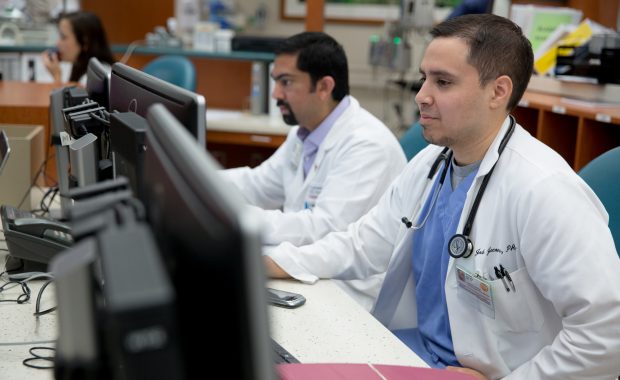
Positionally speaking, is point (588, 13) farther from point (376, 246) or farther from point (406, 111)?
point (376, 246)

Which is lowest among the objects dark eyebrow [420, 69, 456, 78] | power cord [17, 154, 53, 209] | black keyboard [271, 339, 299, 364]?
black keyboard [271, 339, 299, 364]

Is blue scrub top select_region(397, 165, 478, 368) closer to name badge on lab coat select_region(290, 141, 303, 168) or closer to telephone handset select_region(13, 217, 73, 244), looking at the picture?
telephone handset select_region(13, 217, 73, 244)

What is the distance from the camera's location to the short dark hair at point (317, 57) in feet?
8.50

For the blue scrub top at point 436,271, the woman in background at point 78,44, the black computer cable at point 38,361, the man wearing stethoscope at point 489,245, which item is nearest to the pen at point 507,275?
the man wearing stethoscope at point 489,245

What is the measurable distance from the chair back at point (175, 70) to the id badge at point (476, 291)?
2.68 metres

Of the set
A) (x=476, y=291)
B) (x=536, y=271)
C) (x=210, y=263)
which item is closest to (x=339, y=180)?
(x=476, y=291)

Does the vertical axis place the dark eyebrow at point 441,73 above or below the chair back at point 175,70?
above

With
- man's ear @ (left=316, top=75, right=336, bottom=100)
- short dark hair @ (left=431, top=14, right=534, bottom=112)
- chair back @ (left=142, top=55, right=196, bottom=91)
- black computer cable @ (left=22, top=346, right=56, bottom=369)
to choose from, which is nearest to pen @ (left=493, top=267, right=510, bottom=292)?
short dark hair @ (left=431, top=14, right=534, bottom=112)

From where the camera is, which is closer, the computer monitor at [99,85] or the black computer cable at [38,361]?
the black computer cable at [38,361]

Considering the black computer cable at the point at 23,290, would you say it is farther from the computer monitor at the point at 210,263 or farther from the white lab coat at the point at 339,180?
the computer monitor at the point at 210,263

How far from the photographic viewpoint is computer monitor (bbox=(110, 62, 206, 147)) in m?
1.16

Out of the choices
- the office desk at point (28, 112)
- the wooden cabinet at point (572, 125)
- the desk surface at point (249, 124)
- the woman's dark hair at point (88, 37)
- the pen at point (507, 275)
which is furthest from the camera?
the woman's dark hair at point (88, 37)

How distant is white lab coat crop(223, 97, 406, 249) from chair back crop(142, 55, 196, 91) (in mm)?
1595

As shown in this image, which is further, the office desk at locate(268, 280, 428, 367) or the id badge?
the id badge
